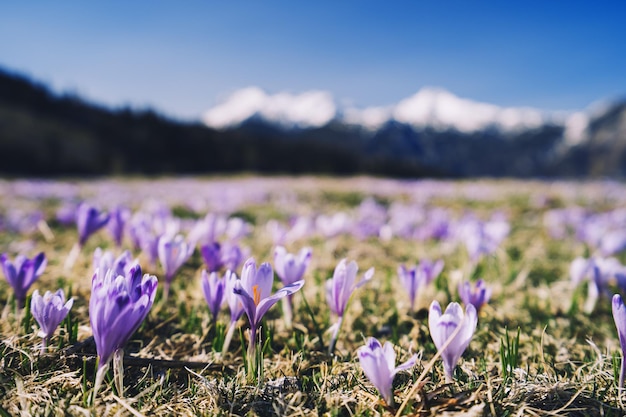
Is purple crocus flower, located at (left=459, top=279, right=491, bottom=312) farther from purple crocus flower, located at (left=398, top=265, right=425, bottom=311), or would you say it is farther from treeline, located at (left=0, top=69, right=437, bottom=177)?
treeline, located at (left=0, top=69, right=437, bottom=177)

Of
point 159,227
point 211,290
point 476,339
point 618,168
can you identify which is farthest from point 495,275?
point 618,168

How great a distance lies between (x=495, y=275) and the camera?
2656 millimetres

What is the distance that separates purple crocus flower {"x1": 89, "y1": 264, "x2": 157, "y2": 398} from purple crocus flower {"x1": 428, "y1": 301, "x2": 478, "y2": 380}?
0.81 meters

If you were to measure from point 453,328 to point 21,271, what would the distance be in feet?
5.13

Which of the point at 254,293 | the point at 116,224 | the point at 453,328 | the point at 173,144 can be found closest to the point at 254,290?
the point at 254,293

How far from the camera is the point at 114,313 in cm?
101

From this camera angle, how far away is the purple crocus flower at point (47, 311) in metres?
1.21

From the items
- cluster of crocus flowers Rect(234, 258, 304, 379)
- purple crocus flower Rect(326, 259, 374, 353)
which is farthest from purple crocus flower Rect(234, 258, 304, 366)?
purple crocus flower Rect(326, 259, 374, 353)

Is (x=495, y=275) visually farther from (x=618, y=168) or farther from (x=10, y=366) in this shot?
(x=618, y=168)

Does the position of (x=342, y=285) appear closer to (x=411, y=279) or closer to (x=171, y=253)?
(x=411, y=279)

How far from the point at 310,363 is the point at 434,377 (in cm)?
42

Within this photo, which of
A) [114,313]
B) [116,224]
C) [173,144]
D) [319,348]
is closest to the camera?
[114,313]

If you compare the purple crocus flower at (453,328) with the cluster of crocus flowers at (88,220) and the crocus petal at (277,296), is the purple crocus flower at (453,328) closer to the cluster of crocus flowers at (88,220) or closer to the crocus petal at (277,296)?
the crocus petal at (277,296)

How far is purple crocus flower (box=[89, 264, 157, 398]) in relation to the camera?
3.32ft
